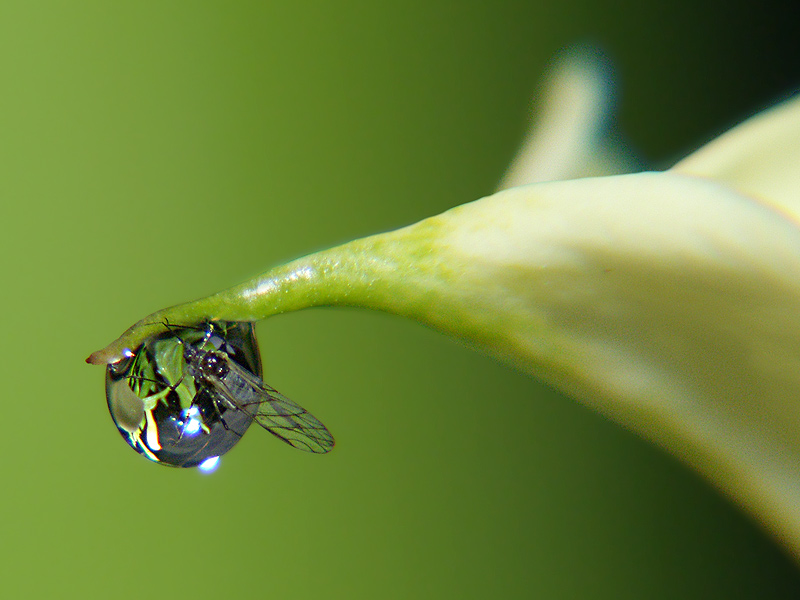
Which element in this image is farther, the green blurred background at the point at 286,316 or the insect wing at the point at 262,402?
the green blurred background at the point at 286,316

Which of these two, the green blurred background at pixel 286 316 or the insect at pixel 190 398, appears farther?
the green blurred background at pixel 286 316

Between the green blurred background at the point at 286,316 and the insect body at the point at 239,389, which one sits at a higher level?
the green blurred background at the point at 286,316

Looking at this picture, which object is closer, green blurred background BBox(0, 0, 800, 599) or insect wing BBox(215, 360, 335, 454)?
insect wing BBox(215, 360, 335, 454)

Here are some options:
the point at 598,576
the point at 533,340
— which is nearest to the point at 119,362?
the point at 533,340

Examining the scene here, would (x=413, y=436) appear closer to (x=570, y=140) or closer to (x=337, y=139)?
(x=337, y=139)

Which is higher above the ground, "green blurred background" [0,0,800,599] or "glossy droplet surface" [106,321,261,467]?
"green blurred background" [0,0,800,599]

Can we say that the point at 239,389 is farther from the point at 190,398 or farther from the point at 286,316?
the point at 286,316

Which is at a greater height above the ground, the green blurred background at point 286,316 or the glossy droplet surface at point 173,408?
the green blurred background at point 286,316
